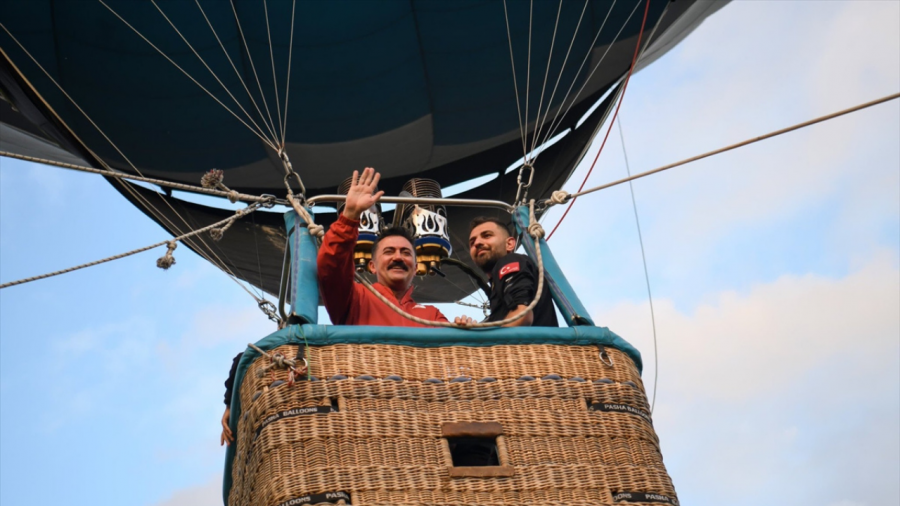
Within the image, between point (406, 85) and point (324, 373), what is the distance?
15.1ft

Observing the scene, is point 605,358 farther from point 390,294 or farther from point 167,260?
point 167,260

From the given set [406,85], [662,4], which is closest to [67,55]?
[406,85]

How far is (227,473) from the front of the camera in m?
2.88

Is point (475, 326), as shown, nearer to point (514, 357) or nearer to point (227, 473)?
point (514, 357)

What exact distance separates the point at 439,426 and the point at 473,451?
0.13m

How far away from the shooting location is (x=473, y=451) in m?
2.35

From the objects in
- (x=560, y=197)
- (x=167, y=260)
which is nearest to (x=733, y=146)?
(x=560, y=197)

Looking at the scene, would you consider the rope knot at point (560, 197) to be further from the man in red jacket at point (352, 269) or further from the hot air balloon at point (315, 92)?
the hot air balloon at point (315, 92)

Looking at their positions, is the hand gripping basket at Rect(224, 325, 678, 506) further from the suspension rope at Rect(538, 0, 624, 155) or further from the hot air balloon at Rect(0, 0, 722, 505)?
the suspension rope at Rect(538, 0, 624, 155)

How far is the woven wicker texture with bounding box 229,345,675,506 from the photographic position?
214 cm

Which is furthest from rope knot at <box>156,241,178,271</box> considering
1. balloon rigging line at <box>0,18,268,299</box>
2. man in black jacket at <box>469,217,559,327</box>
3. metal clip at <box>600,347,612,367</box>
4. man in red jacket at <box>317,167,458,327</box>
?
balloon rigging line at <box>0,18,268,299</box>

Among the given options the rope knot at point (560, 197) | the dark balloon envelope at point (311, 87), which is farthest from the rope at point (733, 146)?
the dark balloon envelope at point (311, 87)

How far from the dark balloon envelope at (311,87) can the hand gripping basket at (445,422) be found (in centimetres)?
398

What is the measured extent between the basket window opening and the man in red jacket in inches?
23.1
